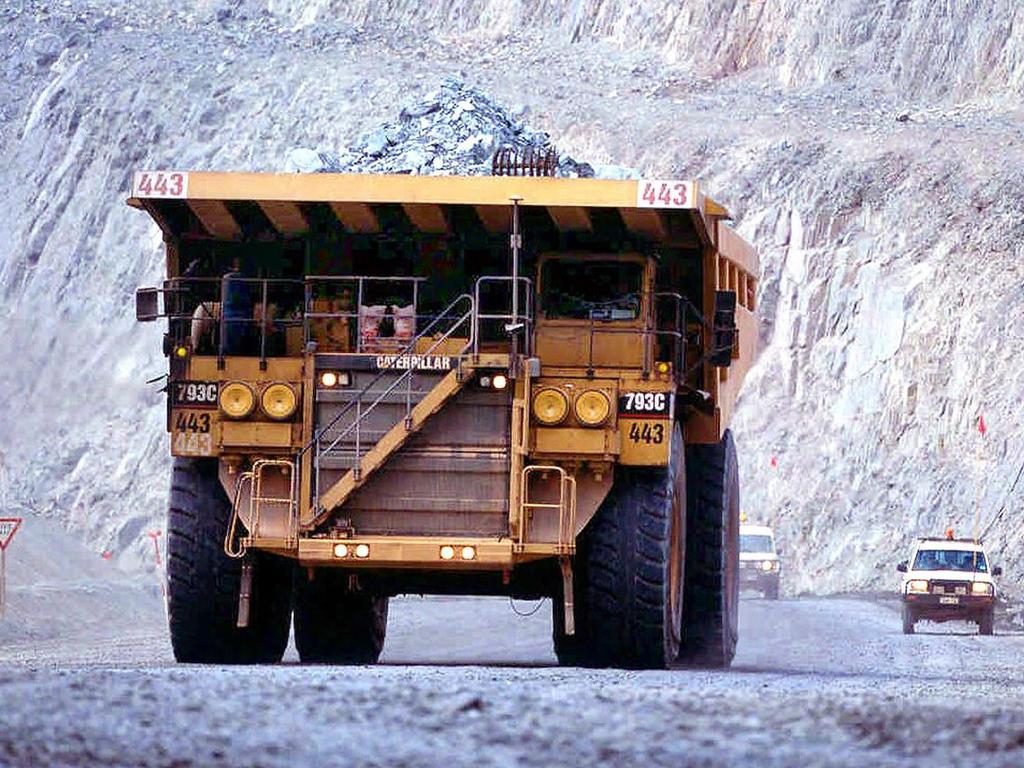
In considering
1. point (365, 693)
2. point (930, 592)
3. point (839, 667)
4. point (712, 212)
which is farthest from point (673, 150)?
point (365, 693)

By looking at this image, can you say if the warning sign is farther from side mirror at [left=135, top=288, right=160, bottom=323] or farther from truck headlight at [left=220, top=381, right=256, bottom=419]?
truck headlight at [left=220, top=381, right=256, bottom=419]

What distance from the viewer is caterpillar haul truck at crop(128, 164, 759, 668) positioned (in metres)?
15.9

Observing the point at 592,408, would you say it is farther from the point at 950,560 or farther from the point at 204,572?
the point at 950,560

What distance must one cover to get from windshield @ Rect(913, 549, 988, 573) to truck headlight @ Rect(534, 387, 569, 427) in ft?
59.8

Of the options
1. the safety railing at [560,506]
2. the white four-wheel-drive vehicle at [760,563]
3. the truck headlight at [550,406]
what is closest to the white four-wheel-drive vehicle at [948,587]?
the white four-wheel-drive vehicle at [760,563]

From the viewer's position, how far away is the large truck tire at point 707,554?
61.3 ft

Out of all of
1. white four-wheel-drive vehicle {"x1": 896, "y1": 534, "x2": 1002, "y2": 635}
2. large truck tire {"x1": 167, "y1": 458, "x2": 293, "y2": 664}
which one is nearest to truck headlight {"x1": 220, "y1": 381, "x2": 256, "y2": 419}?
large truck tire {"x1": 167, "y1": 458, "x2": 293, "y2": 664}

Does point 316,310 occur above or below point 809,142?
below

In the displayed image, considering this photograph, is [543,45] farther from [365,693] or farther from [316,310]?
[365,693]

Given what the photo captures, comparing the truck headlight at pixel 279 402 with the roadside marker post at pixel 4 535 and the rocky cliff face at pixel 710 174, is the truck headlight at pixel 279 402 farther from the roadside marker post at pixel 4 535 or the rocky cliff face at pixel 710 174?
the rocky cliff face at pixel 710 174

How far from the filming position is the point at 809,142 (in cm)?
5081

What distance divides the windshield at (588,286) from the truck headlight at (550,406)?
31.7 inches

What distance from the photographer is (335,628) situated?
19172 mm

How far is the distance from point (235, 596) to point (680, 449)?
3310mm
